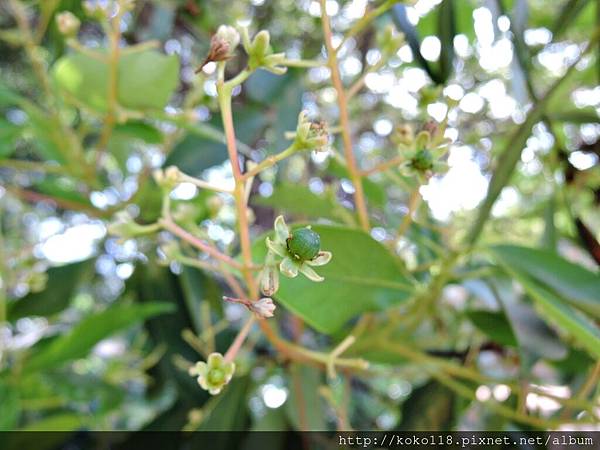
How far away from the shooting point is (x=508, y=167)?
56 centimetres

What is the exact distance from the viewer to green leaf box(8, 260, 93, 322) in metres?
0.80

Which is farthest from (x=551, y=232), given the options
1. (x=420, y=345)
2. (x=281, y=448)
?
(x=281, y=448)

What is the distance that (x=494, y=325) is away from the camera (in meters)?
0.67

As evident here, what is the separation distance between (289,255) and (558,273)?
31cm

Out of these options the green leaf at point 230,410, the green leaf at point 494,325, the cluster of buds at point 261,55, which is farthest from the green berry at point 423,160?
the green leaf at point 230,410

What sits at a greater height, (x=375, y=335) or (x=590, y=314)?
(x=590, y=314)

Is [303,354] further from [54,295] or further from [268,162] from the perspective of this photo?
[54,295]

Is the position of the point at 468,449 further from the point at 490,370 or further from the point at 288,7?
the point at 288,7

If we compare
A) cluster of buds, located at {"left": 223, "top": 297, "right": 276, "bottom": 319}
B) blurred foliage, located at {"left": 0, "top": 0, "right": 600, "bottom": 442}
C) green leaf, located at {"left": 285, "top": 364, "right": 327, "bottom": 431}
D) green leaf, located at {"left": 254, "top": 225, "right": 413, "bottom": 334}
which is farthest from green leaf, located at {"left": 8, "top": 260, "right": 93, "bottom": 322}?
cluster of buds, located at {"left": 223, "top": 297, "right": 276, "bottom": 319}

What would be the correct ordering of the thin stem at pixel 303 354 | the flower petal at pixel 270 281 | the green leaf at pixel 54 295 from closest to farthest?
the flower petal at pixel 270 281, the thin stem at pixel 303 354, the green leaf at pixel 54 295

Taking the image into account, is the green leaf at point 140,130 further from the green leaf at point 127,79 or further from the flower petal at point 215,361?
the flower petal at point 215,361

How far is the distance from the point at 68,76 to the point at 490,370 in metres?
0.72

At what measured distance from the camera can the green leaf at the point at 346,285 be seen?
0.49 metres

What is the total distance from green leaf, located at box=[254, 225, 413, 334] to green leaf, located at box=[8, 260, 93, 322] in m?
0.44
